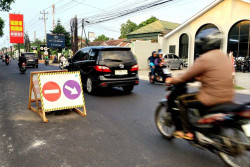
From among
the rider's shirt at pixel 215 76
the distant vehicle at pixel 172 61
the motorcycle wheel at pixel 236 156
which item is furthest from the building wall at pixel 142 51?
the motorcycle wheel at pixel 236 156

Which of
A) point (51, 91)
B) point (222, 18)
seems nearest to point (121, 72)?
point (51, 91)

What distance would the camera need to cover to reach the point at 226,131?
9.30 feet

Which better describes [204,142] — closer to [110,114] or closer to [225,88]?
[225,88]

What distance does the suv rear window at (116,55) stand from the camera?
8070 millimetres

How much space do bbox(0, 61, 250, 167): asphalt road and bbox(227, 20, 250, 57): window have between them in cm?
1765

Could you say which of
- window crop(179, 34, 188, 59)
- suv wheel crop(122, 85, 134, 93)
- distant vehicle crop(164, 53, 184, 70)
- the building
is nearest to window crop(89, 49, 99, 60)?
suv wheel crop(122, 85, 134, 93)

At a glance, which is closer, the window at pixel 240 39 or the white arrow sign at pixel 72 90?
the white arrow sign at pixel 72 90

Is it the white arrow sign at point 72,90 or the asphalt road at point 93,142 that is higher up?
the white arrow sign at point 72,90

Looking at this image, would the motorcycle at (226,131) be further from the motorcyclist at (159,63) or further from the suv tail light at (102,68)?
the motorcyclist at (159,63)

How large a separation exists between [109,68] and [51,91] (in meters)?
2.77

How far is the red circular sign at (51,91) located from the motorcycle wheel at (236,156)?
155 inches

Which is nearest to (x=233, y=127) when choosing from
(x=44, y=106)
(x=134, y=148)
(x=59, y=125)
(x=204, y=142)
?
(x=204, y=142)

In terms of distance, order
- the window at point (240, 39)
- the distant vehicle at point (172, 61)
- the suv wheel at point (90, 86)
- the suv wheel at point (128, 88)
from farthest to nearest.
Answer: the distant vehicle at point (172, 61), the window at point (240, 39), the suv wheel at point (128, 88), the suv wheel at point (90, 86)

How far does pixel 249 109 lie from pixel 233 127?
33 cm
